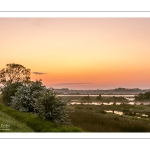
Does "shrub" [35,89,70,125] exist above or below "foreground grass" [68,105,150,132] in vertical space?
above

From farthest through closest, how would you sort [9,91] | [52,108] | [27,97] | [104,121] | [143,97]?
1. [9,91]
2. [27,97]
3. [104,121]
4. [143,97]
5. [52,108]

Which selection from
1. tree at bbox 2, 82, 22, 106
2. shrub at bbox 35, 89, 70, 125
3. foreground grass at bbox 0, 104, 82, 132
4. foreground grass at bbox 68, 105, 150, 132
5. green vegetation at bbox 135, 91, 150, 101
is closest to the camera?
foreground grass at bbox 0, 104, 82, 132

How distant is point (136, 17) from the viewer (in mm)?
13688

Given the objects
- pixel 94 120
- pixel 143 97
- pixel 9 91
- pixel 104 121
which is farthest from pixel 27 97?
pixel 143 97

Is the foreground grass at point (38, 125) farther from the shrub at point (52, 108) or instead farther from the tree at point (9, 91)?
the tree at point (9, 91)

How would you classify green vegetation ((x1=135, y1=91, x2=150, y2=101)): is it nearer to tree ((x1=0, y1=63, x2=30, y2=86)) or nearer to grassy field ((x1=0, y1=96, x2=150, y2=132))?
grassy field ((x1=0, y1=96, x2=150, y2=132))

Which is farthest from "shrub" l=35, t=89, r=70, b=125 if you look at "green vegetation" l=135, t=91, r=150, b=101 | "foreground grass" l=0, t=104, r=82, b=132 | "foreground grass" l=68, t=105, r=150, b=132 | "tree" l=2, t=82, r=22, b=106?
"tree" l=2, t=82, r=22, b=106

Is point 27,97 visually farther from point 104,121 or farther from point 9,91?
point 9,91

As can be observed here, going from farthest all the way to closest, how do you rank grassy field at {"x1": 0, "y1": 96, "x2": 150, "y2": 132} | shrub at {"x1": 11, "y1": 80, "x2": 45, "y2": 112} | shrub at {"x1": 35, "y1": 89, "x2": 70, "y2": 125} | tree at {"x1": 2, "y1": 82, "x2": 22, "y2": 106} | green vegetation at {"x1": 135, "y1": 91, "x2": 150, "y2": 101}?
tree at {"x1": 2, "y1": 82, "x2": 22, "y2": 106} < shrub at {"x1": 11, "y1": 80, "x2": 45, "y2": 112} < green vegetation at {"x1": 135, "y1": 91, "x2": 150, "y2": 101} < shrub at {"x1": 35, "y1": 89, "x2": 70, "y2": 125} < grassy field at {"x1": 0, "y1": 96, "x2": 150, "y2": 132}

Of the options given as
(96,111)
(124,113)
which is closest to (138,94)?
(124,113)

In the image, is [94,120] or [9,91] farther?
[9,91]

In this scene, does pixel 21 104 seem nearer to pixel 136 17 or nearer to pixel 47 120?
pixel 47 120

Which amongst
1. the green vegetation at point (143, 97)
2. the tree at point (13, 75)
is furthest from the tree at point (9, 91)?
the green vegetation at point (143, 97)
